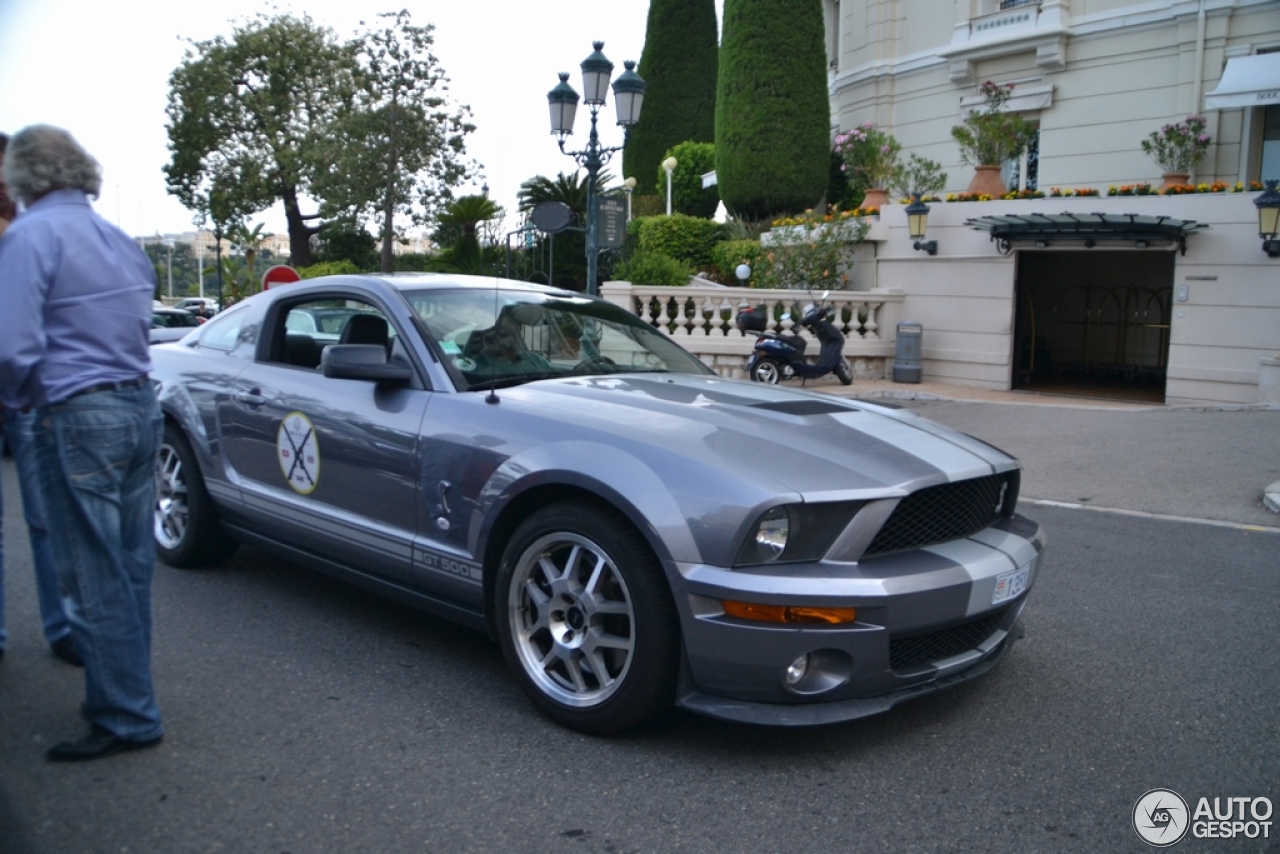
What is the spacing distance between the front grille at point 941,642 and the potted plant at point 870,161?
53.7 feet

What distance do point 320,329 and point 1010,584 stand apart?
3314mm

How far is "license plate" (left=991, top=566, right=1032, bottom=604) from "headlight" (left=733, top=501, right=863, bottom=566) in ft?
2.02

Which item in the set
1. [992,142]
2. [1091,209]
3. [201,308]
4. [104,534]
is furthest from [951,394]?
[201,308]

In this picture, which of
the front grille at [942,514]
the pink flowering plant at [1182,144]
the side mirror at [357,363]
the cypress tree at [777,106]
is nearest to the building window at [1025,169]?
the pink flowering plant at [1182,144]

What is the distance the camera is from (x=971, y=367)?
57.7 feet

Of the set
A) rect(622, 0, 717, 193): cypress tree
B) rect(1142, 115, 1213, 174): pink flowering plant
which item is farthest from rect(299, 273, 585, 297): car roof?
rect(622, 0, 717, 193): cypress tree

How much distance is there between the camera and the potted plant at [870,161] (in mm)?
19531

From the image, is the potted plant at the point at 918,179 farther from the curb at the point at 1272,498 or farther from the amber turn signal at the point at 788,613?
the amber turn signal at the point at 788,613

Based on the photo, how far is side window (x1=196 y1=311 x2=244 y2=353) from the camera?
17.6ft

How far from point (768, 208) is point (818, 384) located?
614 cm

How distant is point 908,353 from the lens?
57.2ft

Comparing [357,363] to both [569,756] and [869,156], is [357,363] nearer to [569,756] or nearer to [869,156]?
[569,756]
